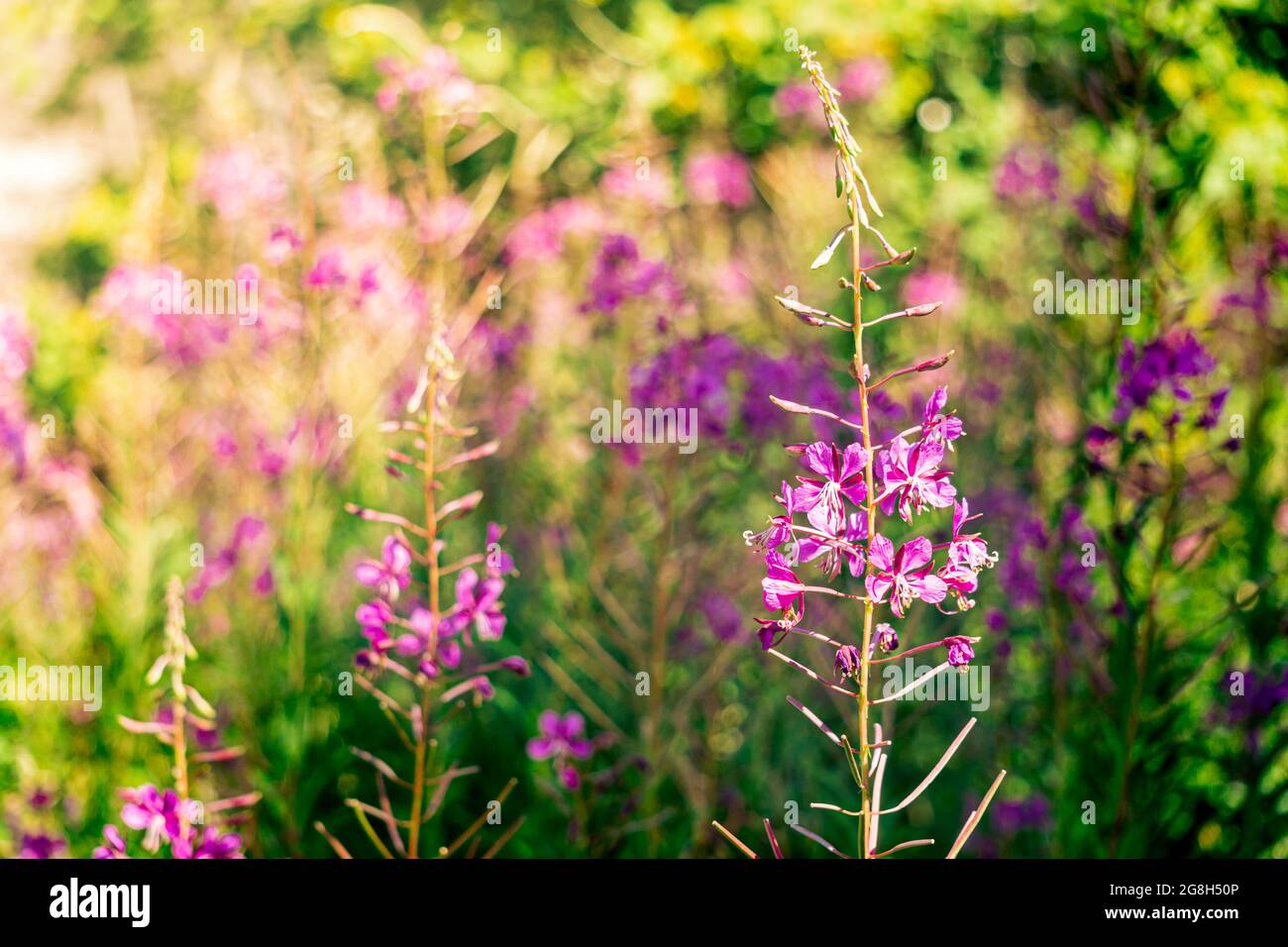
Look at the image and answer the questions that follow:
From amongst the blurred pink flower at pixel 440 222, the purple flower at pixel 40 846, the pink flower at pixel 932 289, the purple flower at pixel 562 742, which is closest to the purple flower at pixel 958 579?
the purple flower at pixel 562 742

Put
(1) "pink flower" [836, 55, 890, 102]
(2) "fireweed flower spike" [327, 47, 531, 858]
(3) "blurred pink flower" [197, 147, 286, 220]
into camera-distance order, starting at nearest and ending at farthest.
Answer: (2) "fireweed flower spike" [327, 47, 531, 858], (3) "blurred pink flower" [197, 147, 286, 220], (1) "pink flower" [836, 55, 890, 102]

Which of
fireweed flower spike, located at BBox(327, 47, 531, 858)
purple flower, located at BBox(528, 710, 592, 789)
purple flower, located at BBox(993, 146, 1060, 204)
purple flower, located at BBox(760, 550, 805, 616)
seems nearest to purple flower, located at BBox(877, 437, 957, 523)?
purple flower, located at BBox(760, 550, 805, 616)

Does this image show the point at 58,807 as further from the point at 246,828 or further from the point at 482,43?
the point at 482,43

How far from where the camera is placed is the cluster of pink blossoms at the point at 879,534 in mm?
1071

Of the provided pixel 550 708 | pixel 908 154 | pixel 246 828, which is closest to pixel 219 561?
pixel 246 828

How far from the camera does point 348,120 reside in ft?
9.75

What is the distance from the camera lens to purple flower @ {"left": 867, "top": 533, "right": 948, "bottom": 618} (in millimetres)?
1069

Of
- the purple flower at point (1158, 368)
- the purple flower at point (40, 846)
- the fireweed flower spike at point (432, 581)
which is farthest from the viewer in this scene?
the purple flower at point (40, 846)

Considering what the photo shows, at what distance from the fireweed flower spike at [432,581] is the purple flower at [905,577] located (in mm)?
551

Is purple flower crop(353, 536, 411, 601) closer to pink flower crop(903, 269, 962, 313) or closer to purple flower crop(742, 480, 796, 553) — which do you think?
purple flower crop(742, 480, 796, 553)

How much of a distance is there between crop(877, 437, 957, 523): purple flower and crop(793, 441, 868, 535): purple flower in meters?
0.03

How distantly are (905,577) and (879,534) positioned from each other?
60mm

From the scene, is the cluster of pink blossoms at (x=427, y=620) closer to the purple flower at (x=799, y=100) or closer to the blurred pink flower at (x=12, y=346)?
the blurred pink flower at (x=12, y=346)
